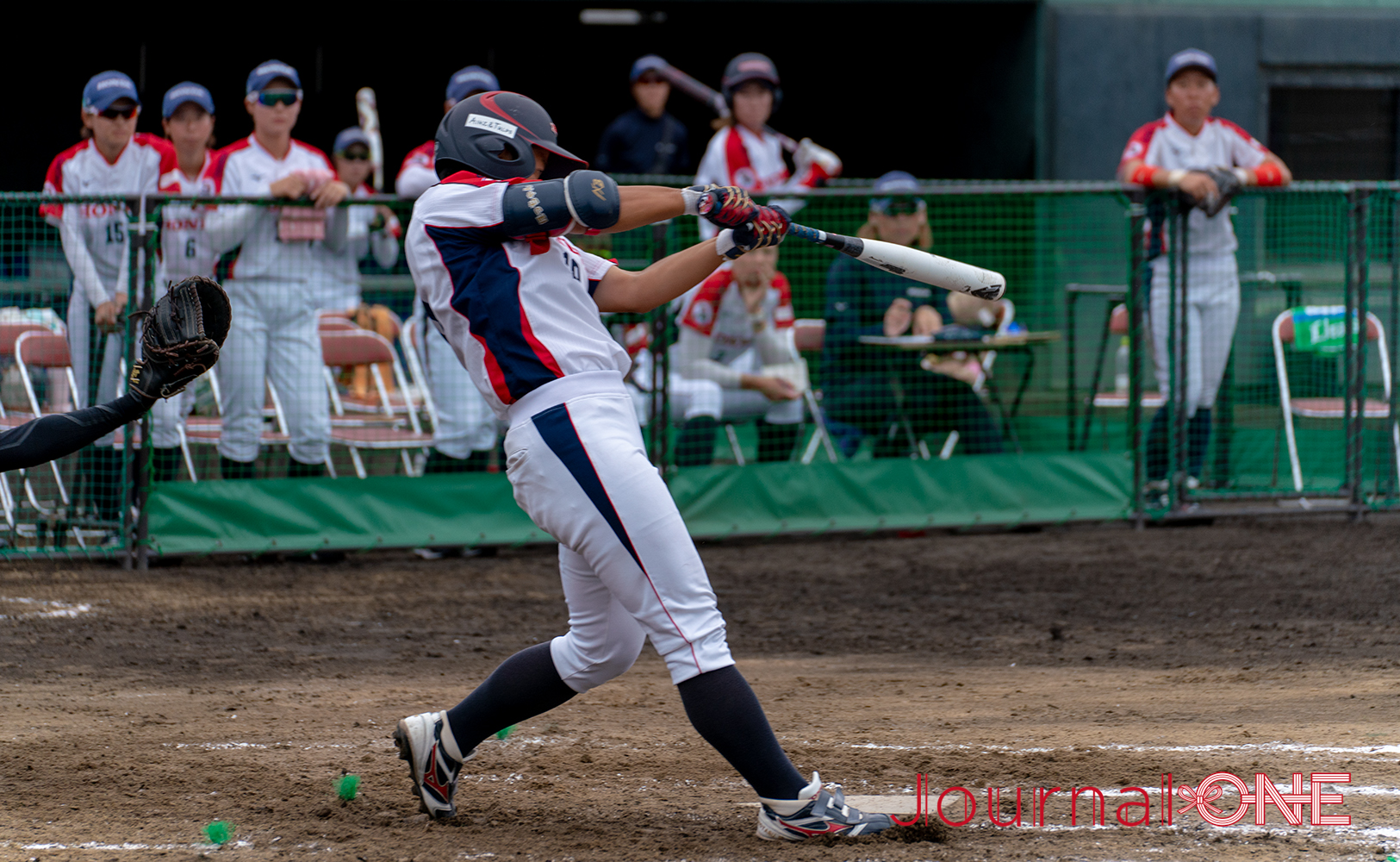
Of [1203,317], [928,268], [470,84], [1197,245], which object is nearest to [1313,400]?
[1203,317]

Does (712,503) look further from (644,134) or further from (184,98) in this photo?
(644,134)

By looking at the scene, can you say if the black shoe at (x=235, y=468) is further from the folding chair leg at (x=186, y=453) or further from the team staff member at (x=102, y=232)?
the team staff member at (x=102, y=232)

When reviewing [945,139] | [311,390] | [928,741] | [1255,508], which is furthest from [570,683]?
[945,139]

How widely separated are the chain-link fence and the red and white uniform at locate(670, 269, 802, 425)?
15 millimetres

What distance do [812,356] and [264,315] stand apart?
3.28 metres

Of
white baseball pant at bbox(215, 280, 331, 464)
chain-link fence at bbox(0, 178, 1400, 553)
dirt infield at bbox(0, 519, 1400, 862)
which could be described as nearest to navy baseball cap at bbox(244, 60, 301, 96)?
chain-link fence at bbox(0, 178, 1400, 553)

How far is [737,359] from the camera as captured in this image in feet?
26.4

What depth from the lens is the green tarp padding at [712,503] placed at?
7.27 metres

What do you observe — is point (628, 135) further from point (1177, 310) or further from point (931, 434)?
point (1177, 310)

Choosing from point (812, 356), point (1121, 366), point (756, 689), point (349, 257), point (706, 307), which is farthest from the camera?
point (812, 356)

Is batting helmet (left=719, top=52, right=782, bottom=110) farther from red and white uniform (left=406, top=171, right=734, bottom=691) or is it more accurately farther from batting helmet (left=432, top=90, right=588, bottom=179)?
red and white uniform (left=406, top=171, right=734, bottom=691)

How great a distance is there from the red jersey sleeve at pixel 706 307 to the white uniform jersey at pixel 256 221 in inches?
76.0

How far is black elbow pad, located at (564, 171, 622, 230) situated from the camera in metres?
3.31

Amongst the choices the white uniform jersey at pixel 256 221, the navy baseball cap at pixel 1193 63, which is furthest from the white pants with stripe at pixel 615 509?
the navy baseball cap at pixel 1193 63
